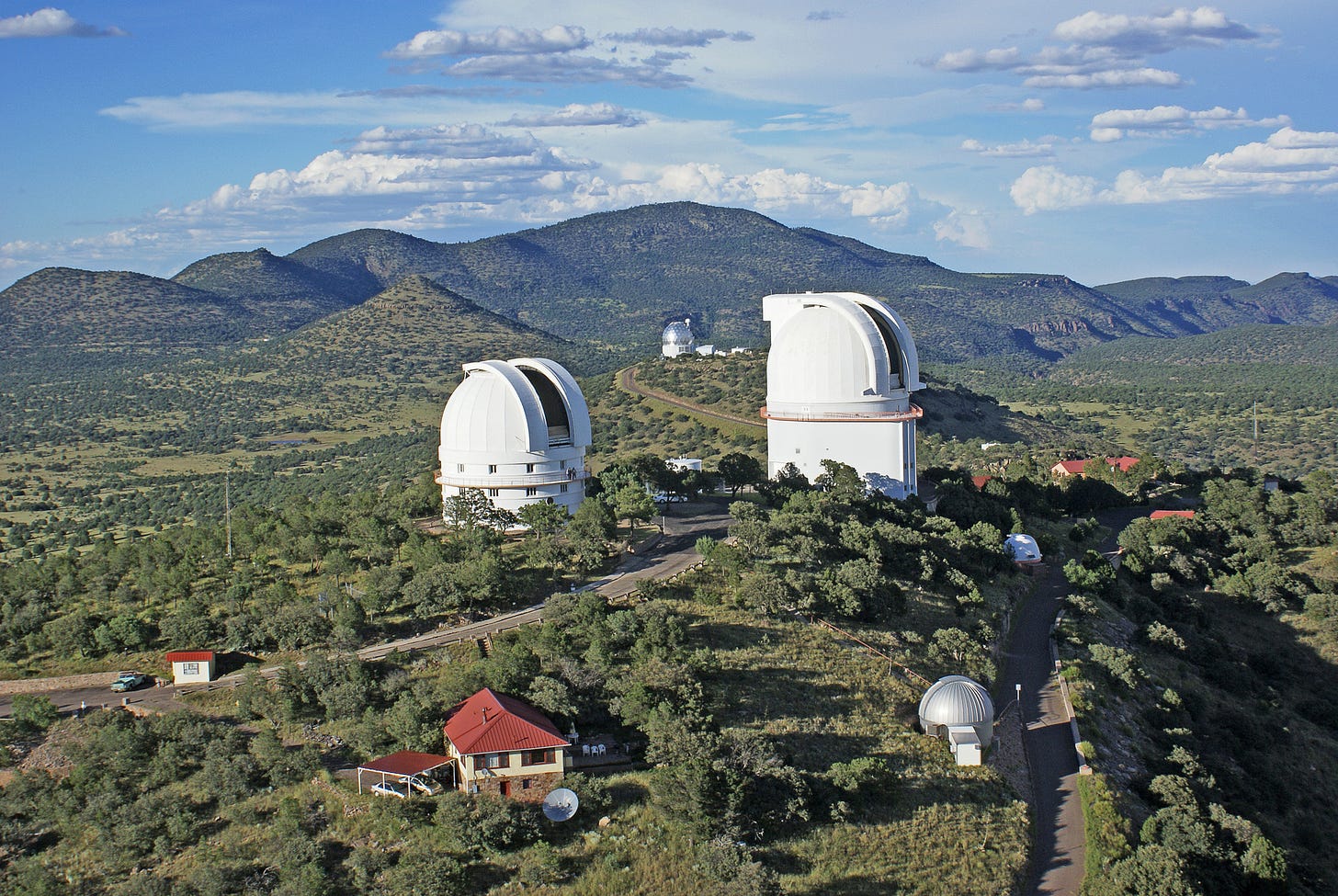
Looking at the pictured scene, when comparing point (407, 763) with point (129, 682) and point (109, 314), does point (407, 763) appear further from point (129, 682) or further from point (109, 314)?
point (109, 314)

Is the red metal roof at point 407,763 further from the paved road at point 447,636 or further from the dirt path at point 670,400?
the dirt path at point 670,400

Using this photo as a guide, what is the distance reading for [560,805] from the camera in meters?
23.5

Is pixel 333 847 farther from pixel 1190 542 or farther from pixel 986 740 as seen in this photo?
pixel 1190 542

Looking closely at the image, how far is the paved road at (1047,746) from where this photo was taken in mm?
24344

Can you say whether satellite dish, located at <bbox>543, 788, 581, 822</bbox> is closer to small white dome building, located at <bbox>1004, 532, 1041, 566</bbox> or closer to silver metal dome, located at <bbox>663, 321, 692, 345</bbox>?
Answer: small white dome building, located at <bbox>1004, 532, 1041, 566</bbox>

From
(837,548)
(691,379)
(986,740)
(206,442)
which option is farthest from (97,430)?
(986,740)

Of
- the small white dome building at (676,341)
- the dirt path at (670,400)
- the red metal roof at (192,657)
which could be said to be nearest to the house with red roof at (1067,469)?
the dirt path at (670,400)

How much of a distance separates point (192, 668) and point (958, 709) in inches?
746

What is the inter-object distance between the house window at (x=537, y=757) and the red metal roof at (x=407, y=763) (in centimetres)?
156

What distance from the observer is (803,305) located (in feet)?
157

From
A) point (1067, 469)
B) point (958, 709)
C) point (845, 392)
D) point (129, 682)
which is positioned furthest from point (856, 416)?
point (129, 682)

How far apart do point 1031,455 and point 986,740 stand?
4837cm

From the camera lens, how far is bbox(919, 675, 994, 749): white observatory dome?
→ 1078 inches

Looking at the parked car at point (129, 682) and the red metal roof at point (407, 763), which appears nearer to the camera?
the red metal roof at point (407, 763)
